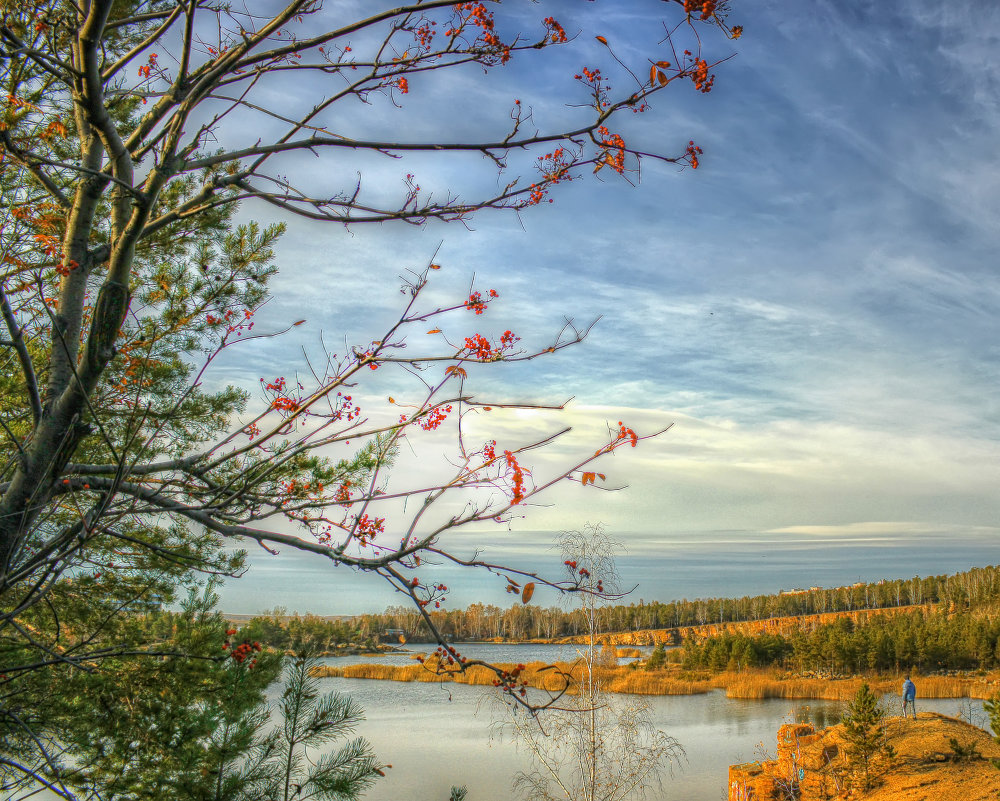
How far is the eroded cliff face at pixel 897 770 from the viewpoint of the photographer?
850 centimetres

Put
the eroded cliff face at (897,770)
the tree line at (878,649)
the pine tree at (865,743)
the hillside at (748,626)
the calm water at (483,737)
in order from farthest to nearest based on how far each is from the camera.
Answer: the hillside at (748,626), the tree line at (878,649), the calm water at (483,737), the pine tree at (865,743), the eroded cliff face at (897,770)

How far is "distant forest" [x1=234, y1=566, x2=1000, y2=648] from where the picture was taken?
479 centimetres

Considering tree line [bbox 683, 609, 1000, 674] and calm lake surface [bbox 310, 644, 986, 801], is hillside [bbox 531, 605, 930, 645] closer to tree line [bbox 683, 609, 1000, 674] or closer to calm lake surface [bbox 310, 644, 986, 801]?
tree line [bbox 683, 609, 1000, 674]

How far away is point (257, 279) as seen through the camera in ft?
9.81

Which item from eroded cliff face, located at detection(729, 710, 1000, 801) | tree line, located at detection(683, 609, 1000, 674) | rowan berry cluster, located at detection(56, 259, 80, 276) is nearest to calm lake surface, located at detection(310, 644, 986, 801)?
eroded cliff face, located at detection(729, 710, 1000, 801)

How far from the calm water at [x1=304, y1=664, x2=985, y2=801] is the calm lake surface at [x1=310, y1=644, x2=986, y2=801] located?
17mm

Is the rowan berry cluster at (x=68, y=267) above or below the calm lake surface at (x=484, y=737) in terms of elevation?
above

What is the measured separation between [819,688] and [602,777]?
17.8 m

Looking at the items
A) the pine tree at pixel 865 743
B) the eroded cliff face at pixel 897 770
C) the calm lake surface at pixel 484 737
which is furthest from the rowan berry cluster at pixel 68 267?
the pine tree at pixel 865 743

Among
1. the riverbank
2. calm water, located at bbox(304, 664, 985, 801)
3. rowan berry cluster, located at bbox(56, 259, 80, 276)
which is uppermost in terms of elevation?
rowan berry cluster, located at bbox(56, 259, 80, 276)

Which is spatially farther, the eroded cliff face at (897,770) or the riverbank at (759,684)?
the riverbank at (759,684)

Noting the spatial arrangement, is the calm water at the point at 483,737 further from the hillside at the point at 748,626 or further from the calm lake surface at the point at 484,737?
the hillside at the point at 748,626

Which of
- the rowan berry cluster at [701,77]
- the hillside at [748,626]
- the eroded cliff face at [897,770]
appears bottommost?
the hillside at [748,626]

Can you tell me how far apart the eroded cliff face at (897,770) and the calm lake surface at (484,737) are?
33.7 inches
